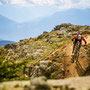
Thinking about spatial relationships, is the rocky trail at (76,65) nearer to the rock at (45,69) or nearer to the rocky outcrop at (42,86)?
the rock at (45,69)

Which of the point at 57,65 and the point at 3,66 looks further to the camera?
the point at 57,65

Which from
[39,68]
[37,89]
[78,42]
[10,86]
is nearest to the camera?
[37,89]

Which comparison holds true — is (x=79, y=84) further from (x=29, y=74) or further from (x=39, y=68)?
(x=29, y=74)

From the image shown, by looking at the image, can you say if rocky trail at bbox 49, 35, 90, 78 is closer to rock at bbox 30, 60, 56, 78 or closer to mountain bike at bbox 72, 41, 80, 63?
mountain bike at bbox 72, 41, 80, 63

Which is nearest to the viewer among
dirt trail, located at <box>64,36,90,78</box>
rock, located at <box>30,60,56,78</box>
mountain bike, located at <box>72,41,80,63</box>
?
dirt trail, located at <box>64,36,90,78</box>

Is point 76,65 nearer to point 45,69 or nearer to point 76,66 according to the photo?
point 76,66

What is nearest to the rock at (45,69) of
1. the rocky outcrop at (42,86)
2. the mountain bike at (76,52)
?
the mountain bike at (76,52)

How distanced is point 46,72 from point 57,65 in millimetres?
2082

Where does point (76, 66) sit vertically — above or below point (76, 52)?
below

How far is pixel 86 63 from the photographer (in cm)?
2017

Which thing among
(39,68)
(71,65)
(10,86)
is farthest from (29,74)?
(10,86)

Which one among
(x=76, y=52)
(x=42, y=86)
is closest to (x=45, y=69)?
(x=76, y=52)

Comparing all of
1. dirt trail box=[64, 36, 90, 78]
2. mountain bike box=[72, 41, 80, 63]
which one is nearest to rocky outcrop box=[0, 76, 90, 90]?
dirt trail box=[64, 36, 90, 78]

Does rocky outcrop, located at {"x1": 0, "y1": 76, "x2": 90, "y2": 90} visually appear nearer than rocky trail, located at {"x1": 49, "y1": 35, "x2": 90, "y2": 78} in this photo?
Yes
